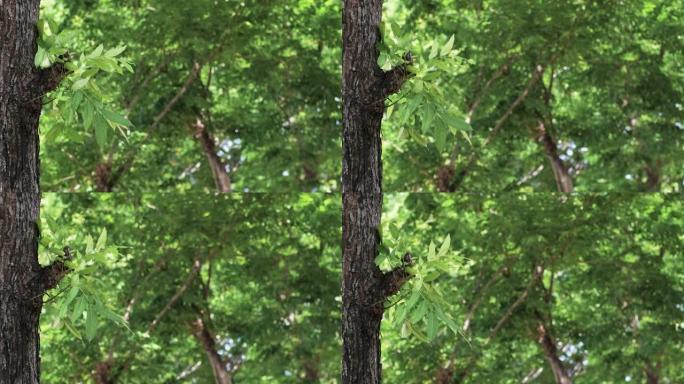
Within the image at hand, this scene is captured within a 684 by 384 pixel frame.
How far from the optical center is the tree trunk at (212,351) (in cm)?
523

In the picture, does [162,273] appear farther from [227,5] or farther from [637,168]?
[637,168]

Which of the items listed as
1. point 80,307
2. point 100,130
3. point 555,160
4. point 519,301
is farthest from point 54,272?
point 555,160

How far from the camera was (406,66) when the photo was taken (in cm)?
306

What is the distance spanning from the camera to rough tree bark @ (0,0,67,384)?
291cm

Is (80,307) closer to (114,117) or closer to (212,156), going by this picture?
(114,117)

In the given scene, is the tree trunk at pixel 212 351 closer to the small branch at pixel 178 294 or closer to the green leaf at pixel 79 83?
the small branch at pixel 178 294

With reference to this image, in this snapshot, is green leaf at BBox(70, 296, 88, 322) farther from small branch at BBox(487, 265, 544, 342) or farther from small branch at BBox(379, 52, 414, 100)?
small branch at BBox(487, 265, 544, 342)

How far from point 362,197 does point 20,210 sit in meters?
0.95

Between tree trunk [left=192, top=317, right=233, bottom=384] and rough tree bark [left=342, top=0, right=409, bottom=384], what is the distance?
212 centimetres

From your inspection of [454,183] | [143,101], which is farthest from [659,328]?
[143,101]

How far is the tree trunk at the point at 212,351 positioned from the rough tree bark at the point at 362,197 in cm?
212

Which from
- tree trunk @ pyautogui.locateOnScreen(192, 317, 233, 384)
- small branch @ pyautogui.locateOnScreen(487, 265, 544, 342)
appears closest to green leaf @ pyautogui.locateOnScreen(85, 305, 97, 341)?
tree trunk @ pyautogui.locateOnScreen(192, 317, 233, 384)

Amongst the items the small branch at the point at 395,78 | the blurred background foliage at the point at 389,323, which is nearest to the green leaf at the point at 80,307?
the small branch at the point at 395,78

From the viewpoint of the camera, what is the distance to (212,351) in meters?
5.25
